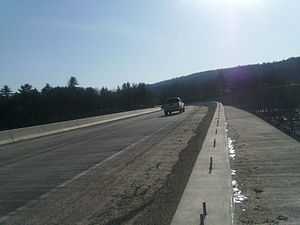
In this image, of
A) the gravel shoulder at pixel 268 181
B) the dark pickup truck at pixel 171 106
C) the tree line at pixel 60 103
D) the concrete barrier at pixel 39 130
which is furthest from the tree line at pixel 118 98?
the gravel shoulder at pixel 268 181

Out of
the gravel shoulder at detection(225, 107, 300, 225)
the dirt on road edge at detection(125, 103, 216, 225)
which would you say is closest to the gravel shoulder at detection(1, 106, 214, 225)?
the dirt on road edge at detection(125, 103, 216, 225)

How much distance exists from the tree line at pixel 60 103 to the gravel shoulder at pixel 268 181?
3020 inches

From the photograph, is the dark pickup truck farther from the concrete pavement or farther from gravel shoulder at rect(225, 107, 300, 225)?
the concrete pavement

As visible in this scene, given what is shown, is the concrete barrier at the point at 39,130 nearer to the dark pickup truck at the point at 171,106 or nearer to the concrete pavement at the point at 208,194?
the dark pickup truck at the point at 171,106

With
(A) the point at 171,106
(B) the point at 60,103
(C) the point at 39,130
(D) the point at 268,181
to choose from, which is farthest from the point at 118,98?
(D) the point at 268,181

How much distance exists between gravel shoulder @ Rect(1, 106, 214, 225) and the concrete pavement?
0.71ft

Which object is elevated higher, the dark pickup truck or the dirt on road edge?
the dark pickup truck

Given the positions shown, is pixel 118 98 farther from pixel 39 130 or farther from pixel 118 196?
pixel 118 196

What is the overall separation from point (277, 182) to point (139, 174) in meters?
3.86

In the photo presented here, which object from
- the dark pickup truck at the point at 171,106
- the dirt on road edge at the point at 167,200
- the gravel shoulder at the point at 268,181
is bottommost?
→ the gravel shoulder at the point at 268,181

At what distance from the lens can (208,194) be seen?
10.7 meters

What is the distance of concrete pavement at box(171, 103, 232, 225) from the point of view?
874 cm

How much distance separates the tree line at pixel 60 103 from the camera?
373ft

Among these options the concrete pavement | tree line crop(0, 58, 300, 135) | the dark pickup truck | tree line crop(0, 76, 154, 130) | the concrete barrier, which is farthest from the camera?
tree line crop(0, 76, 154, 130)
